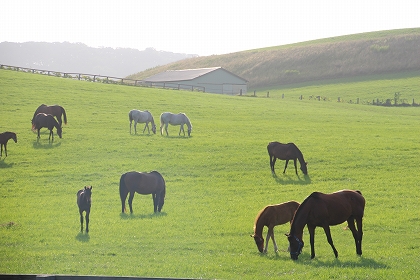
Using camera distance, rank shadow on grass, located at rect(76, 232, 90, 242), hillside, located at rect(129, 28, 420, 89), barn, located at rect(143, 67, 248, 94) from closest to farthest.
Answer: shadow on grass, located at rect(76, 232, 90, 242), barn, located at rect(143, 67, 248, 94), hillside, located at rect(129, 28, 420, 89)

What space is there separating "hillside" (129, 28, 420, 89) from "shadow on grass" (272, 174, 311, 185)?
6934 centimetres

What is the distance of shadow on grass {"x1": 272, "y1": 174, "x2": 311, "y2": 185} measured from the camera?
22125 mm

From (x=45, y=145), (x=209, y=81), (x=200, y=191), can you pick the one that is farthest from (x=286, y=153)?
(x=209, y=81)

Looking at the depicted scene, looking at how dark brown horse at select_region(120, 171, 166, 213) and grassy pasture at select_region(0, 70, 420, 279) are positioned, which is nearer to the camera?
grassy pasture at select_region(0, 70, 420, 279)

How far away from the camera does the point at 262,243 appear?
13.3 m

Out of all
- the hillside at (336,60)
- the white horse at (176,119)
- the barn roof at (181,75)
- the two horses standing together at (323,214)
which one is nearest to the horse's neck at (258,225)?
the two horses standing together at (323,214)

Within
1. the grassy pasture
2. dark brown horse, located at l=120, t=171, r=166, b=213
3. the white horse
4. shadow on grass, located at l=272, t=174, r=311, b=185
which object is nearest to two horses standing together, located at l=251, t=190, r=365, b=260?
the grassy pasture

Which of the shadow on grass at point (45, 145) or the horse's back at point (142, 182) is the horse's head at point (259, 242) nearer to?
the horse's back at point (142, 182)

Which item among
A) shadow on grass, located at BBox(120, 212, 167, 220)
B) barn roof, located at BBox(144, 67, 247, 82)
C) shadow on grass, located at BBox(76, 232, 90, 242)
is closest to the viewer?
shadow on grass, located at BBox(76, 232, 90, 242)

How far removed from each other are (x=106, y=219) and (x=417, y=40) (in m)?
91.6

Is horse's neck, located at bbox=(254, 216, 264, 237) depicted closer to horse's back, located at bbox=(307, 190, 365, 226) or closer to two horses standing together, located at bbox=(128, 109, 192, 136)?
horse's back, located at bbox=(307, 190, 365, 226)

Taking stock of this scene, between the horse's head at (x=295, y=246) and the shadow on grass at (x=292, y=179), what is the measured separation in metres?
9.71

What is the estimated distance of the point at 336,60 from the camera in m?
98.8

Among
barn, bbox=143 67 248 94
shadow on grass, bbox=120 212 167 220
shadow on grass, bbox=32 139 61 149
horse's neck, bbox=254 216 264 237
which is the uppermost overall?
barn, bbox=143 67 248 94
